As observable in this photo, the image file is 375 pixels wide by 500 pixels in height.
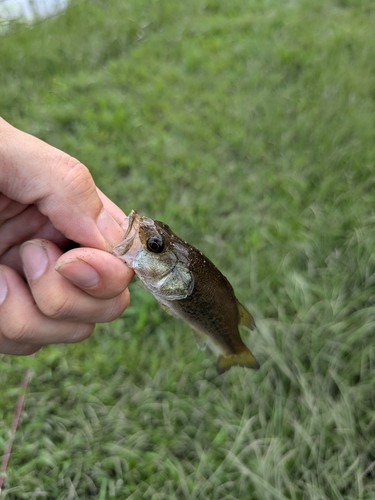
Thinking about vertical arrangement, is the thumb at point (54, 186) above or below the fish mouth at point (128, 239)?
above

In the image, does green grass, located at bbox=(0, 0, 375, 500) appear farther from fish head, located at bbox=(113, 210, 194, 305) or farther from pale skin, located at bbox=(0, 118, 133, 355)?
fish head, located at bbox=(113, 210, 194, 305)

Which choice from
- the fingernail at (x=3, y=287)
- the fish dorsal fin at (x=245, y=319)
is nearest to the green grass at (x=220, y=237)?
the fish dorsal fin at (x=245, y=319)

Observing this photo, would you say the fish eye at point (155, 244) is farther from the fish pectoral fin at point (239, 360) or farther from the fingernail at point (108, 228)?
the fish pectoral fin at point (239, 360)

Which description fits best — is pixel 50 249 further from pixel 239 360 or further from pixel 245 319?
pixel 239 360

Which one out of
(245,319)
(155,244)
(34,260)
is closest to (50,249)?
(34,260)

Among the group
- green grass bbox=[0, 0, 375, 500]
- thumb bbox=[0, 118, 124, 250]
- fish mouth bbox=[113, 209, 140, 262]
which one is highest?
thumb bbox=[0, 118, 124, 250]

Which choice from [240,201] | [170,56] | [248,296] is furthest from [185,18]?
[248,296]

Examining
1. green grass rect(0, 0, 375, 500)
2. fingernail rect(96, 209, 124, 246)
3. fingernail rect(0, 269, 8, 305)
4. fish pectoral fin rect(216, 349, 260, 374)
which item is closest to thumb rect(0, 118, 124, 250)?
fingernail rect(96, 209, 124, 246)
